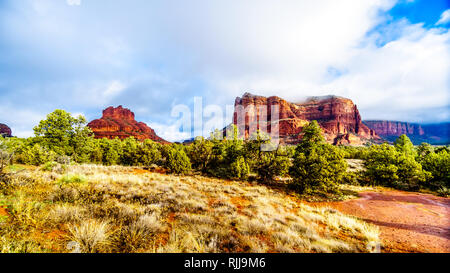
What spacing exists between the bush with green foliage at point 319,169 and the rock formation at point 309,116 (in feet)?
351

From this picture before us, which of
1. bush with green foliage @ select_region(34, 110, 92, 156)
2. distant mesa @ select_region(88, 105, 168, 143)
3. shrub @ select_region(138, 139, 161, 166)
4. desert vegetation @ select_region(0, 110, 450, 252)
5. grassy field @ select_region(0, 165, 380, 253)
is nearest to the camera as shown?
grassy field @ select_region(0, 165, 380, 253)

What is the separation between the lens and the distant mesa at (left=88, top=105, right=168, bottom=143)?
106 meters

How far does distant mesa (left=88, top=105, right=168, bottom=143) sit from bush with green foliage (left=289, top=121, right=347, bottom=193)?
9225 centimetres

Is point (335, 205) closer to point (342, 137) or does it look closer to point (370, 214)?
point (370, 214)

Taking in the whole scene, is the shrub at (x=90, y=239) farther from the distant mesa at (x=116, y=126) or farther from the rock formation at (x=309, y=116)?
the rock formation at (x=309, y=116)

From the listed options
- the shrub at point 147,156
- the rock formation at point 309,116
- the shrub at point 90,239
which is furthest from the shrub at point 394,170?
the rock formation at point 309,116

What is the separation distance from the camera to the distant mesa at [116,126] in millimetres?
106300

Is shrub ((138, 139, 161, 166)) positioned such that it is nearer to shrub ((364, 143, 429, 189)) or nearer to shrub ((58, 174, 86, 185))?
shrub ((58, 174, 86, 185))

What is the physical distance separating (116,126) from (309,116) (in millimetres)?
181136

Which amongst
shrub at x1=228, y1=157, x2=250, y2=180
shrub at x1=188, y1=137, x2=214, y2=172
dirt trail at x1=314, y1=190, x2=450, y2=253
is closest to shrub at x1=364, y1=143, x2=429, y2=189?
dirt trail at x1=314, y1=190, x2=450, y2=253

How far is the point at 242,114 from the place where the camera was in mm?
143375

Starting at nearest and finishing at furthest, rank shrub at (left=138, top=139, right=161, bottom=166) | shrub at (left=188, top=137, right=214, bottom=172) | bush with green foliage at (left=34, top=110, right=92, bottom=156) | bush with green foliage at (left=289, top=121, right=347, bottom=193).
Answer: bush with green foliage at (left=289, top=121, right=347, bottom=193) < bush with green foliage at (left=34, top=110, right=92, bottom=156) < shrub at (left=188, top=137, right=214, bottom=172) < shrub at (left=138, top=139, right=161, bottom=166)
